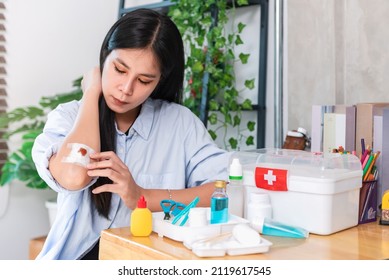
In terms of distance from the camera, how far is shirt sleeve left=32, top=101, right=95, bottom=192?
4.45ft

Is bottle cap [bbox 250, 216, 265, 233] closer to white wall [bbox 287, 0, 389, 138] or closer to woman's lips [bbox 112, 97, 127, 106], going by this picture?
woman's lips [bbox 112, 97, 127, 106]

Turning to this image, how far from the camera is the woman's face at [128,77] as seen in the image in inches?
56.1

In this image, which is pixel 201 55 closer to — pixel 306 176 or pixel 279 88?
pixel 279 88

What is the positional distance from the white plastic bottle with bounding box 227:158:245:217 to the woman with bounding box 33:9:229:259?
0.21m

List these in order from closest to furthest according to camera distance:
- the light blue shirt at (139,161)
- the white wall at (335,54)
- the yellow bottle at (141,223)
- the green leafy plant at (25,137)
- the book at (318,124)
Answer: the yellow bottle at (141,223) → the light blue shirt at (139,161) → the book at (318,124) → the white wall at (335,54) → the green leafy plant at (25,137)

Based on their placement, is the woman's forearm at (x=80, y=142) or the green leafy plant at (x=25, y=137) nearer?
the woman's forearm at (x=80, y=142)

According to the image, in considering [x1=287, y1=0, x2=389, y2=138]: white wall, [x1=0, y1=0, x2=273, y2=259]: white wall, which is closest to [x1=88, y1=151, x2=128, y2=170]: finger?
[x1=287, y1=0, x2=389, y2=138]: white wall

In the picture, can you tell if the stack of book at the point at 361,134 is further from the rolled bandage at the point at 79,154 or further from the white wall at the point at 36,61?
the white wall at the point at 36,61

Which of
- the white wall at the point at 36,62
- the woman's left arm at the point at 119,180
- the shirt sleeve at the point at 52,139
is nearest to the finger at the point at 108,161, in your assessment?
the woman's left arm at the point at 119,180

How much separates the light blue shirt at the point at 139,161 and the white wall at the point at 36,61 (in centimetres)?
129

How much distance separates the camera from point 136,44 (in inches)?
56.6

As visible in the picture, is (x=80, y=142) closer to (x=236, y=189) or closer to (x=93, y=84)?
(x=93, y=84)

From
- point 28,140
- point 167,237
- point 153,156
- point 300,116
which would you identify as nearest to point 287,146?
point 300,116

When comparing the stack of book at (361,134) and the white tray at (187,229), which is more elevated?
the stack of book at (361,134)
